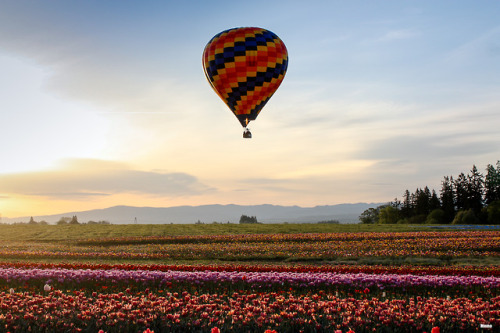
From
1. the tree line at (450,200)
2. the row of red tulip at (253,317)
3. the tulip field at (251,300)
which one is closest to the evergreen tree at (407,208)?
the tree line at (450,200)

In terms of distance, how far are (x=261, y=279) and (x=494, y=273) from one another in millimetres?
9716

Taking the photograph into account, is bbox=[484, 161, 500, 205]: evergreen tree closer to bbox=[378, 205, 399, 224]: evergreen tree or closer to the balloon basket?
bbox=[378, 205, 399, 224]: evergreen tree

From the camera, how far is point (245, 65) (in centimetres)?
2584

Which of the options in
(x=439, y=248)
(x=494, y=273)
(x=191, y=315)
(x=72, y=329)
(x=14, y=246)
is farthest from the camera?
(x=14, y=246)

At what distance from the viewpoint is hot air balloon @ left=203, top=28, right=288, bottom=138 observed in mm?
25812

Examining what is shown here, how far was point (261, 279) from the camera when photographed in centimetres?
1298

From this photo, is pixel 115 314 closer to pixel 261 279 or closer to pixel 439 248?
pixel 261 279

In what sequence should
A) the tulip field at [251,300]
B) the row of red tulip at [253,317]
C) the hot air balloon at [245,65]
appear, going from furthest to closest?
the hot air balloon at [245,65]
the tulip field at [251,300]
the row of red tulip at [253,317]

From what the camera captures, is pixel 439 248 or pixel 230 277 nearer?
pixel 230 277

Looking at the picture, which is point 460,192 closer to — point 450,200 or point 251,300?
point 450,200

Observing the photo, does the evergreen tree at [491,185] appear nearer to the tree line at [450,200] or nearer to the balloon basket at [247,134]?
the tree line at [450,200]

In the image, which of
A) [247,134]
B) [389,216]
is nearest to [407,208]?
[389,216]

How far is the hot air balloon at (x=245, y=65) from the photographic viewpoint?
25.8m

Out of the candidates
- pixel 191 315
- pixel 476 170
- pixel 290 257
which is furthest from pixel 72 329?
pixel 476 170
